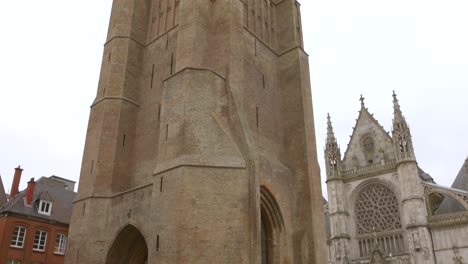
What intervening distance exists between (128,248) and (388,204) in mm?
27133

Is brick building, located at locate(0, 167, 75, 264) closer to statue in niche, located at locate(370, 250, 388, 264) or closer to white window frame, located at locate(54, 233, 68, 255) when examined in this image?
white window frame, located at locate(54, 233, 68, 255)

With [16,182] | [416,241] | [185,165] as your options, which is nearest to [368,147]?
[416,241]

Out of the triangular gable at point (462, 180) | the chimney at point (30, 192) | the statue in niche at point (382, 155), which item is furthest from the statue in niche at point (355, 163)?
the chimney at point (30, 192)

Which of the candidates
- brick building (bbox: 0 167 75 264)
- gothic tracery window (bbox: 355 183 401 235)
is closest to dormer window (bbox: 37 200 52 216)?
brick building (bbox: 0 167 75 264)

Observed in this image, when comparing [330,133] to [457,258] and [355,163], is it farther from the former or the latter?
[457,258]

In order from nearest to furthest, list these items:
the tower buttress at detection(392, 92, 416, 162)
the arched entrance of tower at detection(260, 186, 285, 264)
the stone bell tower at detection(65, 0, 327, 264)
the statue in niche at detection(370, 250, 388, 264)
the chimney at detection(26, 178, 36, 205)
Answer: the stone bell tower at detection(65, 0, 327, 264) < the arched entrance of tower at detection(260, 186, 285, 264) < the chimney at detection(26, 178, 36, 205) < the statue in niche at detection(370, 250, 388, 264) < the tower buttress at detection(392, 92, 416, 162)

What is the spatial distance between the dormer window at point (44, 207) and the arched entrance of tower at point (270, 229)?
17.3 metres

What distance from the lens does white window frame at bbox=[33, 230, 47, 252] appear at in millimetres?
24927

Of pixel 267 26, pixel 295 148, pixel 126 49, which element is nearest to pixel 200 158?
pixel 295 148

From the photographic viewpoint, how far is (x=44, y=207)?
26.2 m

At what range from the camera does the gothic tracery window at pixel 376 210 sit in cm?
3512

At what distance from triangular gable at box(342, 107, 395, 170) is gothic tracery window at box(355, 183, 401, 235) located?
9.37 feet

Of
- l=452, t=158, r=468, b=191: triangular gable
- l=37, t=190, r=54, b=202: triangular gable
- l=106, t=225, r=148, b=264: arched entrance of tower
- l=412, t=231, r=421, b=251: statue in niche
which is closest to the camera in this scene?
l=106, t=225, r=148, b=264: arched entrance of tower

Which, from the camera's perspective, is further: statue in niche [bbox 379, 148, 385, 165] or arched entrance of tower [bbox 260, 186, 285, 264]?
statue in niche [bbox 379, 148, 385, 165]
